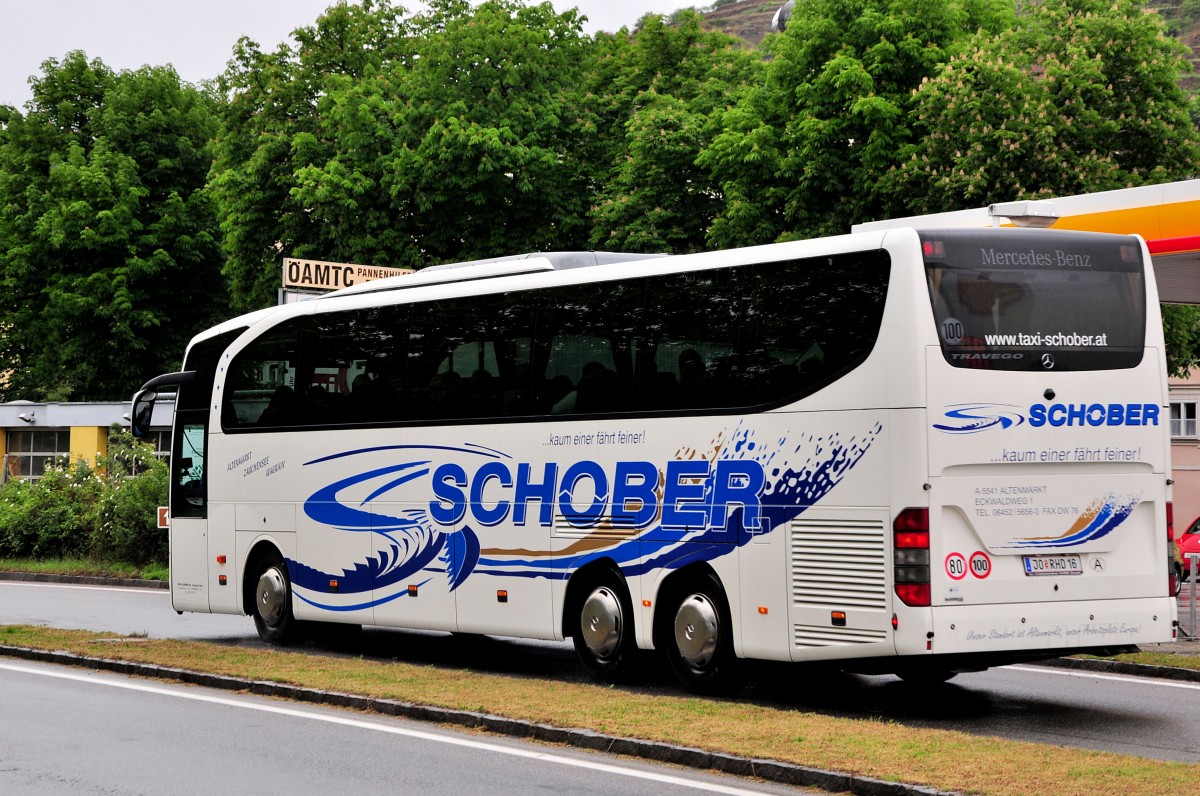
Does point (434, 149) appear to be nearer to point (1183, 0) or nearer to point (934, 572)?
point (934, 572)

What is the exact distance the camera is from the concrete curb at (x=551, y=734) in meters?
8.95

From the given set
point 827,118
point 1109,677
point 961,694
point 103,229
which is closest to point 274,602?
point 961,694

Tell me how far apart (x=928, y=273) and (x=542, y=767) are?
4.55 m

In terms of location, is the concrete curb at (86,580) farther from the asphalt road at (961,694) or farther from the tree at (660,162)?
the tree at (660,162)

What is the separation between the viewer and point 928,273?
11.9m

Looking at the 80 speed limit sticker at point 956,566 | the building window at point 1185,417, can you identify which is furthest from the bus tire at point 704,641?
the building window at point 1185,417

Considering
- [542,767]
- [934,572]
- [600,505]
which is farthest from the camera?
[600,505]

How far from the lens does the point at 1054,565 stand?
39.7ft

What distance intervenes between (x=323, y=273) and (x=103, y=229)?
75.9ft

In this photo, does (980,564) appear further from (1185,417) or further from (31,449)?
(31,449)

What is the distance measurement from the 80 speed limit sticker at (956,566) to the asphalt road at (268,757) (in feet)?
9.58

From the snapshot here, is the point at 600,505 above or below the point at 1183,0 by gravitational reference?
below

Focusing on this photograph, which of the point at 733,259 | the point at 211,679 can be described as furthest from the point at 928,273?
the point at 211,679

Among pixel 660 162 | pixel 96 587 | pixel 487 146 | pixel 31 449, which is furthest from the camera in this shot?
pixel 31 449
